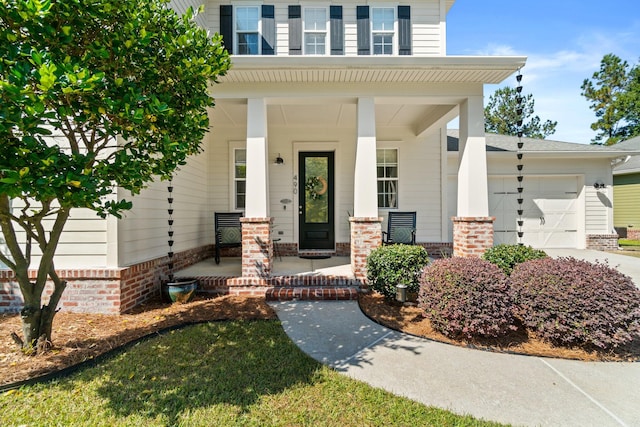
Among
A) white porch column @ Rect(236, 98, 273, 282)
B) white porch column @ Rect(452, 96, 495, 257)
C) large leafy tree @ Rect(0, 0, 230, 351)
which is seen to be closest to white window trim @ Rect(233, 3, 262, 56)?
white porch column @ Rect(236, 98, 273, 282)

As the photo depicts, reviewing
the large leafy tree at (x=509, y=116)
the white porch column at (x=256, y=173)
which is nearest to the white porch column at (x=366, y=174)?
the white porch column at (x=256, y=173)

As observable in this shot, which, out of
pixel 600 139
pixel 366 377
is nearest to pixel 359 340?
pixel 366 377

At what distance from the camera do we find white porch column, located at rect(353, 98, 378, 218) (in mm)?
4824

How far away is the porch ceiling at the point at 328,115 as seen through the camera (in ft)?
19.2

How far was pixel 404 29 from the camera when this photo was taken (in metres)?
6.68

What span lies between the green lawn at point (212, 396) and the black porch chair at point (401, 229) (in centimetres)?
422

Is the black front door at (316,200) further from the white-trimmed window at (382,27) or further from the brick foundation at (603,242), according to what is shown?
the brick foundation at (603,242)

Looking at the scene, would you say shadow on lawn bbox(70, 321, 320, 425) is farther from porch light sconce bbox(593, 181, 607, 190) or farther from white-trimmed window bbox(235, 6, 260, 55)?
porch light sconce bbox(593, 181, 607, 190)

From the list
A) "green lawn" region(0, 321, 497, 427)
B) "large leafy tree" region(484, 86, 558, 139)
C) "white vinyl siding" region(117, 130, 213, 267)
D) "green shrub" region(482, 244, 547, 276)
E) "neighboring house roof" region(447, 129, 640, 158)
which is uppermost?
"large leafy tree" region(484, 86, 558, 139)

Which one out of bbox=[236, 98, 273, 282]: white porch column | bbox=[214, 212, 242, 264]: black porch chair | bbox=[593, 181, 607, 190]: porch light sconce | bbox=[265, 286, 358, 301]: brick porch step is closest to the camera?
bbox=[265, 286, 358, 301]: brick porch step

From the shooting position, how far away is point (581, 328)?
282 cm

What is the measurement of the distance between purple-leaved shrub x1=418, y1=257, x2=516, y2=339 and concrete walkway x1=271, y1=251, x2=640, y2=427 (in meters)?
0.25

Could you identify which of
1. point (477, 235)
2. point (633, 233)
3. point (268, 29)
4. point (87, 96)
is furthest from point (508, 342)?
point (633, 233)

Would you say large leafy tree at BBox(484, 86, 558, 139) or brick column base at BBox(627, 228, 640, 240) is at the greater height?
large leafy tree at BBox(484, 86, 558, 139)
